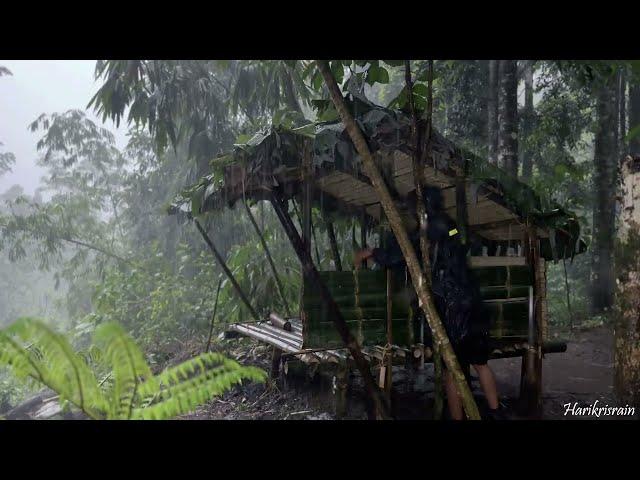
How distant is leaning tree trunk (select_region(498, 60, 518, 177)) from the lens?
662cm

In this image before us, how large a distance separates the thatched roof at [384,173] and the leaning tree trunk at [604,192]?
5.24 meters

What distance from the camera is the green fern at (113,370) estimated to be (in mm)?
1492

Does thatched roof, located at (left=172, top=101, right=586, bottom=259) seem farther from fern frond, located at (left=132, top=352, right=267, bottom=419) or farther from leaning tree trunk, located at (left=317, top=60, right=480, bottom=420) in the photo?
fern frond, located at (left=132, top=352, right=267, bottom=419)

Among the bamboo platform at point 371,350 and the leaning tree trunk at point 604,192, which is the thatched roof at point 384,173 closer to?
the bamboo platform at point 371,350

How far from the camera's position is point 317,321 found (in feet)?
12.6

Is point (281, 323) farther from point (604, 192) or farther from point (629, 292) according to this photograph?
point (604, 192)

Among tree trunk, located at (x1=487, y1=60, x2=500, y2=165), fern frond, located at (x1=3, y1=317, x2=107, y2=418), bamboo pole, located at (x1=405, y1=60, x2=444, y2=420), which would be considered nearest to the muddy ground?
bamboo pole, located at (x1=405, y1=60, x2=444, y2=420)

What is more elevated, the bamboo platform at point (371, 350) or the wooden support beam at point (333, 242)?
the wooden support beam at point (333, 242)

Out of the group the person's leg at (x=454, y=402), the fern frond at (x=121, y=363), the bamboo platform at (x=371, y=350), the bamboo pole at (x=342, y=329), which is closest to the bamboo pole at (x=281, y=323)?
the bamboo platform at (x=371, y=350)

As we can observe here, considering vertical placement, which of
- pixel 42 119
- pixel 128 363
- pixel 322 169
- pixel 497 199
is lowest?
pixel 128 363

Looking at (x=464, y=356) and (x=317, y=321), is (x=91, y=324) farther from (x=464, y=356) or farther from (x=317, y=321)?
(x=464, y=356)
